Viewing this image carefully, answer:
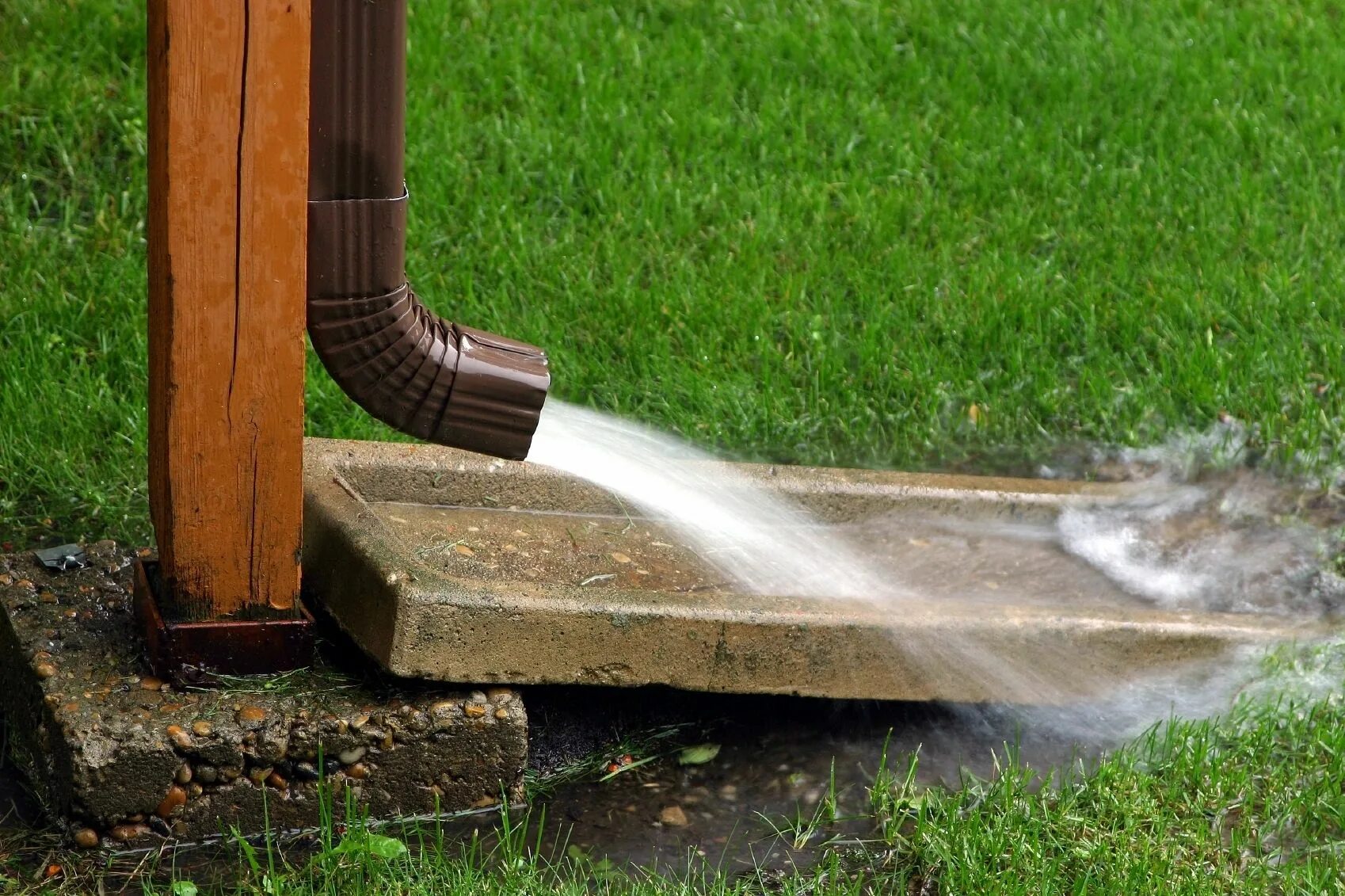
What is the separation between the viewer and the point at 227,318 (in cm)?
257

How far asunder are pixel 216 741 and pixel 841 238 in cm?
307

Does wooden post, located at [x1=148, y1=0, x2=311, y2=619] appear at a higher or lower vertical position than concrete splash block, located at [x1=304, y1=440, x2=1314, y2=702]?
higher

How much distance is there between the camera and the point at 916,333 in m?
4.71

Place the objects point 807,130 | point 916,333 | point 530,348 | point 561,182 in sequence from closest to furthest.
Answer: point 530,348 < point 916,333 < point 561,182 < point 807,130

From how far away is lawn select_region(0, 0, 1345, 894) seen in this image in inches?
161

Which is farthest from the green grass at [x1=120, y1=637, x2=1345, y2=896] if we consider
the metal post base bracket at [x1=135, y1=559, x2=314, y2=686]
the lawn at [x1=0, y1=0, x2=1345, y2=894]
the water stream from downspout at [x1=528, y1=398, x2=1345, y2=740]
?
the metal post base bracket at [x1=135, y1=559, x2=314, y2=686]

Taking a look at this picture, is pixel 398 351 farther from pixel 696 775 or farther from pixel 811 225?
pixel 811 225

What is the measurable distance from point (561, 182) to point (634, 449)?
5.45 feet

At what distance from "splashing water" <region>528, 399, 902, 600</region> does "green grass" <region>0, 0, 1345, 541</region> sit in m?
0.68

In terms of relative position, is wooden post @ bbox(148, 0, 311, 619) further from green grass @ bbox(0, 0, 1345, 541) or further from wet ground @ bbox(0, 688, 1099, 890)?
green grass @ bbox(0, 0, 1345, 541)

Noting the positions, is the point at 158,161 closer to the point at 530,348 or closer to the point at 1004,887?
the point at 530,348

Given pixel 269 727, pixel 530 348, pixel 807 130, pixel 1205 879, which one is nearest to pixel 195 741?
pixel 269 727

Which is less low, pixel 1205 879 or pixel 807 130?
pixel 807 130

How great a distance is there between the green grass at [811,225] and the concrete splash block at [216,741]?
85 centimetres
